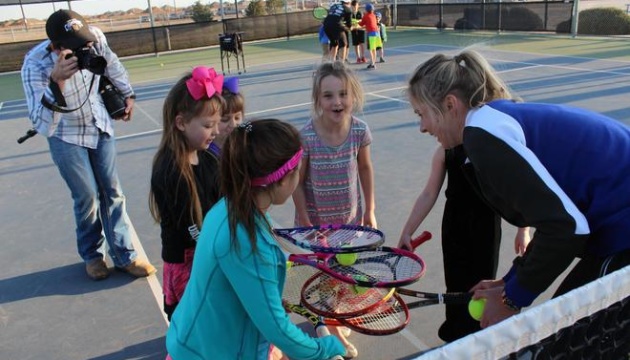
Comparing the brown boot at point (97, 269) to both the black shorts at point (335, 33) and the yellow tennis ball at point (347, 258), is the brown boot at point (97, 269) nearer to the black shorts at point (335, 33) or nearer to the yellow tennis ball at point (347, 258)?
the yellow tennis ball at point (347, 258)

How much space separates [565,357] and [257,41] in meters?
22.3

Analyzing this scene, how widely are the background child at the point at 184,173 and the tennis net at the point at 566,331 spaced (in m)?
1.61

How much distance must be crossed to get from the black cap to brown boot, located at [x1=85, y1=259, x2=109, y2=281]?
159 centimetres

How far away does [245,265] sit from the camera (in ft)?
5.49

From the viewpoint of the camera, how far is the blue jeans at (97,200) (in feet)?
12.6

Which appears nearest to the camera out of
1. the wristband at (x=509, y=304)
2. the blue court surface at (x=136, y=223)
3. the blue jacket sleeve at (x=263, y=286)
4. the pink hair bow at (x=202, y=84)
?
the blue jacket sleeve at (x=263, y=286)

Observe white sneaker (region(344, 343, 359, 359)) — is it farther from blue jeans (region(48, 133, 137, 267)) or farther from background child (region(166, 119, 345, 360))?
blue jeans (region(48, 133, 137, 267))

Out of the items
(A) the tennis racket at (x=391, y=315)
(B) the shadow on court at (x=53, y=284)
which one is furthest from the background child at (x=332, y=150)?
(B) the shadow on court at (x=53, y=284)

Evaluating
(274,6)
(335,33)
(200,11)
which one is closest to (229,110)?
(335,33)

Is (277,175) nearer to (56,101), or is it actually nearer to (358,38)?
(56,101)

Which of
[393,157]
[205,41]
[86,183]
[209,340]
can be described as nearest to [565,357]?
[209,340]

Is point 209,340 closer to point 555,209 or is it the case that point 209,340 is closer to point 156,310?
point 555,209

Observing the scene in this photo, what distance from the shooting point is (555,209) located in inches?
65.9

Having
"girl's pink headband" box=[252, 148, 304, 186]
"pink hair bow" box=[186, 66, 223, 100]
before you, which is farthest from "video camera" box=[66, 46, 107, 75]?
"girl's pink headband" box=[252, 148, 304, 186]
